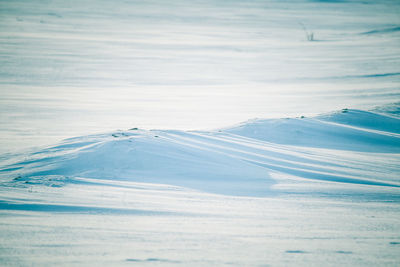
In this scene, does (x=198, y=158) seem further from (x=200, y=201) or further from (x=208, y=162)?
(x=200, y=201)

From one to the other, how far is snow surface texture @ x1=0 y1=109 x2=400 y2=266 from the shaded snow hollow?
0.04ft

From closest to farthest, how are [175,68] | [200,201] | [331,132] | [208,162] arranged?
[200,201], [208,162], [331,132], [175,68]

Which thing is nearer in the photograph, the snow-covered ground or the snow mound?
the snow-covered ground

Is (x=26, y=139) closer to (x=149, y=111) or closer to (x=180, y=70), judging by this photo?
(x=149, y=111)

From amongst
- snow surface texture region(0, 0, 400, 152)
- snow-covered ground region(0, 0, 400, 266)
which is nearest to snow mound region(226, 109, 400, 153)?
snow-covered ground region(0, 0, 400, 266)

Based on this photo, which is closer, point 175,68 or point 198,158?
point 198,158

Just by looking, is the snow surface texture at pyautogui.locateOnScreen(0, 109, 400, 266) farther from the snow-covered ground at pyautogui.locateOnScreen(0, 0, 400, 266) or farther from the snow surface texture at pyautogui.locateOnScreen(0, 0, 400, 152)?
the snow surface texture at pyautogui.locateOnScreen(0, 0, 400, 152)

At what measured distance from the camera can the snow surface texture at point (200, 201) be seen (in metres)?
2.45

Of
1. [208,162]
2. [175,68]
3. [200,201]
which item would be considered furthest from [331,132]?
[175,68]

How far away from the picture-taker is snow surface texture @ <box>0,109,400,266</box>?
96.3 inches

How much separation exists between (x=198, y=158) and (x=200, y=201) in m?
0.85

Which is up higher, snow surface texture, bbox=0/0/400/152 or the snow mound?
snow surface texture, bbox=0/0/400/152

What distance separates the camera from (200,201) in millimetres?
3248

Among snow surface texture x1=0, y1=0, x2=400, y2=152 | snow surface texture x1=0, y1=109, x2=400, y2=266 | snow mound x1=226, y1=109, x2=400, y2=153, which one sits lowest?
snow surface texture x1=0, y1=109, x2=400, y2=266
